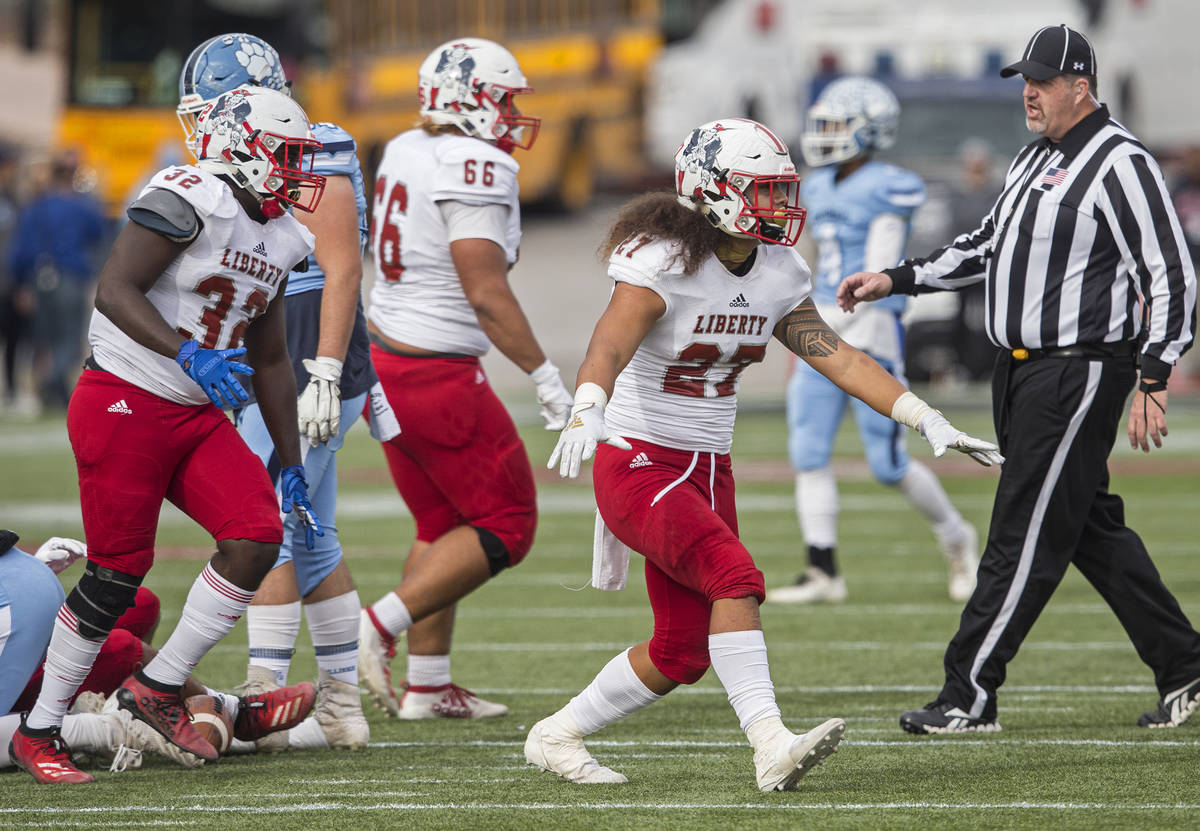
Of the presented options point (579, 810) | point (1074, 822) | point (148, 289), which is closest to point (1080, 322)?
point (1074, 822)

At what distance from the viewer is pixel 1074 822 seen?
4430mm

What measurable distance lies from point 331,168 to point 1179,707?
297 centimetres

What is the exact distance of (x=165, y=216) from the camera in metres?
4.89

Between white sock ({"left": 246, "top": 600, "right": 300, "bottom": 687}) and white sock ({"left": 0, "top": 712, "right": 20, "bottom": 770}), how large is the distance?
2.42ft

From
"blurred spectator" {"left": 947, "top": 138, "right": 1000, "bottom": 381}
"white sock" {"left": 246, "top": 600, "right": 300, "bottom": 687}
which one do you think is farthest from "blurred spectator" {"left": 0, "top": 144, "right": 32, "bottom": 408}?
"white sock" {"left": 246, "top": 600, "right": 300, "bottom": 687}

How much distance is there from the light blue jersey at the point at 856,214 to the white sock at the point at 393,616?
2993 millimetres

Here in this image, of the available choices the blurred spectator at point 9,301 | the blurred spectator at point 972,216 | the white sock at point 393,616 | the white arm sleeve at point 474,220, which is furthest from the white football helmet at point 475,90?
the blurred spectator at point 9,301

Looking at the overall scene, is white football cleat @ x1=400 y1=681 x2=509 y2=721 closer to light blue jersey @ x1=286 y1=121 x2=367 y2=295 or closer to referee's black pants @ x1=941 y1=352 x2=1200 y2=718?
light blue jersey @ x1=286 y1=121 x2=367 y2=295

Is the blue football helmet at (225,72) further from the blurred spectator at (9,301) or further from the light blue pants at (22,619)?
the blurred spectator at (9,301)

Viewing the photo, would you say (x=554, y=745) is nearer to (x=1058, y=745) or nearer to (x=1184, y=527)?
(x=1058, y=745)

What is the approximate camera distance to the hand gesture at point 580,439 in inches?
177

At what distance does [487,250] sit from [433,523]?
0.97 metres

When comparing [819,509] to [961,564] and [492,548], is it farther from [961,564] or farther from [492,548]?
[492,548]

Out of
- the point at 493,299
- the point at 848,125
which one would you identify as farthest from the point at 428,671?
the point at 848,125
